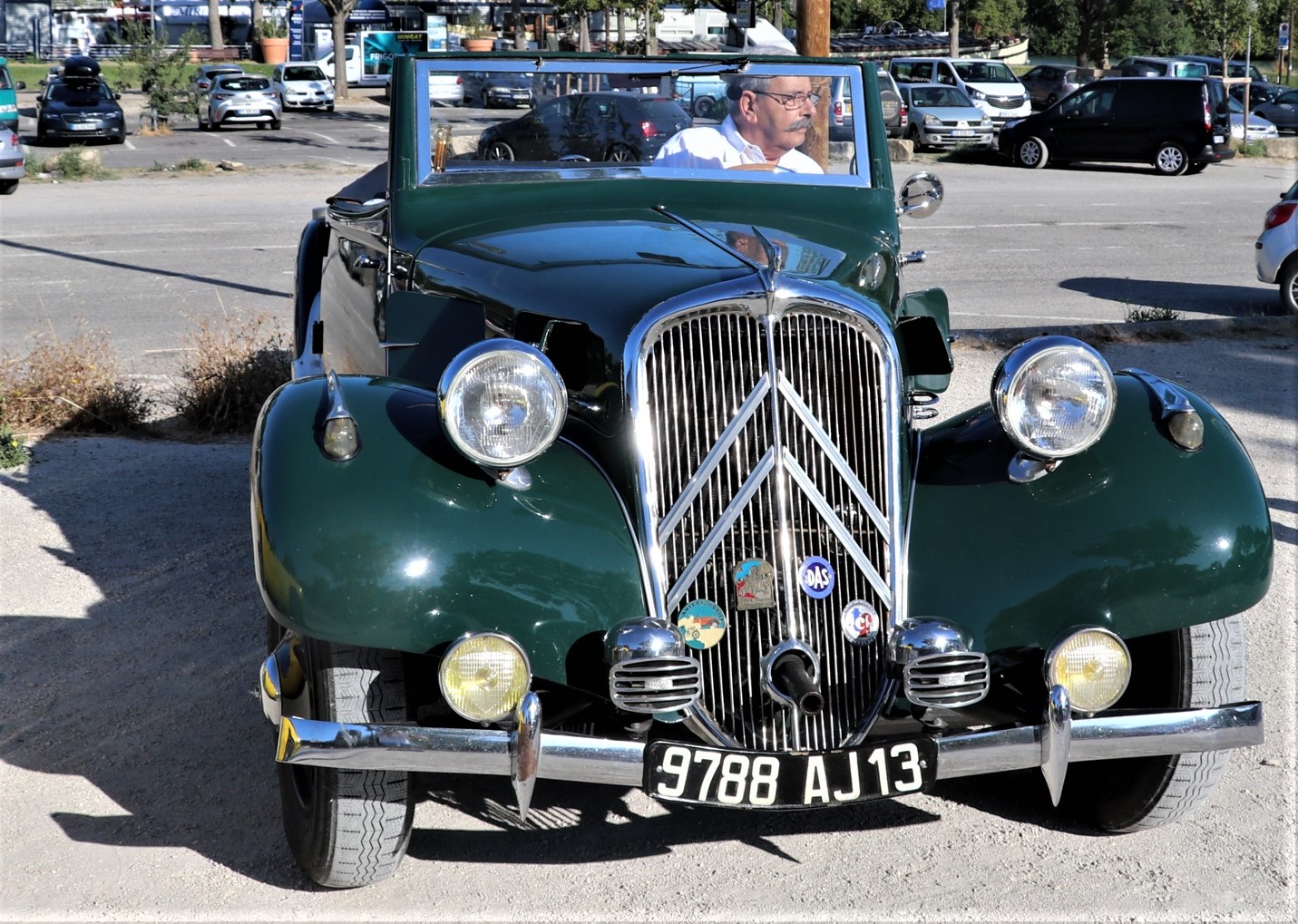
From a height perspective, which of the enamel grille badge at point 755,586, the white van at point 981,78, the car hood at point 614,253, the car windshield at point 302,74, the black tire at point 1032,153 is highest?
the car windshield at point 302,74

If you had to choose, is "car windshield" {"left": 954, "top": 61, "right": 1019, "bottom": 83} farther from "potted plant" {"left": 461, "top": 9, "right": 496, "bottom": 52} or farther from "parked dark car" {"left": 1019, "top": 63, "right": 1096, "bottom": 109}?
"potted plant" {"left": 461, "top": 9, "right": 496, "bottom": 52}

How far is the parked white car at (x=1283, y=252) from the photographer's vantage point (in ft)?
35.4

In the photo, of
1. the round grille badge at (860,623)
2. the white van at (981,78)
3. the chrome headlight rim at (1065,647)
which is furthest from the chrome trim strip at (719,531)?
the white van at (981,78)

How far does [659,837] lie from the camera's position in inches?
135

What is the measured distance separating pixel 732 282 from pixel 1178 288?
1006 centimetres

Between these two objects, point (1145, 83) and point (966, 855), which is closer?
point (966, 855)

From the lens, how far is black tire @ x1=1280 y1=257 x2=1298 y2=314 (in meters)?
10.8

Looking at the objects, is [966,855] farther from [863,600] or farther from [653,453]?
[653,453]

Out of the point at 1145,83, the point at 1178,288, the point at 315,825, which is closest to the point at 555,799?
the point at 315,825

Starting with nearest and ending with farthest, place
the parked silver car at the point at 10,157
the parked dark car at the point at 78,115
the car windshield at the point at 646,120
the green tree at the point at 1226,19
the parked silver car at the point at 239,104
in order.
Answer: the car windshield at the point at 646,120, the parked silver car at the point at 10,157, the parked dark car at the point at 78,115, the parked silver car at the point at 239,104, the green tree at the point at 1226,19

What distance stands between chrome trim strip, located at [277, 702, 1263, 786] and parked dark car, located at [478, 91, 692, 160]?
231 centimetres

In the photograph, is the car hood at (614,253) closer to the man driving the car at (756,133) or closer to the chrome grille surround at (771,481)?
the chrome grille surround at (771,481)

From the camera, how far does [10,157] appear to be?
18.1 metres

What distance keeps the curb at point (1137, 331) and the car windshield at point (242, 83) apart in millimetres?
24960
